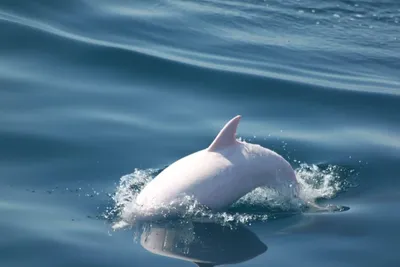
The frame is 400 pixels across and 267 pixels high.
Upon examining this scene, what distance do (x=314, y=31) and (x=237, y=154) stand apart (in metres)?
10.9

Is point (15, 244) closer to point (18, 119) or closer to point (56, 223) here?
point (56, 223)

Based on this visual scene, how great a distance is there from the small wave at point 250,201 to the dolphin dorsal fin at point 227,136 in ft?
2.70

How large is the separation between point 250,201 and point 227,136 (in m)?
1.10

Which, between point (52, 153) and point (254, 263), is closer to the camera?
point (254, 263)

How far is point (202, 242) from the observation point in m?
10.8

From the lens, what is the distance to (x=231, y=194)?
37.1 feet

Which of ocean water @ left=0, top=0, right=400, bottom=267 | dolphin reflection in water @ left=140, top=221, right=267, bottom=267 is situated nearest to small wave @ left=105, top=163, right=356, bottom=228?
ocean water @ left=0, top=0, right=400, bottom=267

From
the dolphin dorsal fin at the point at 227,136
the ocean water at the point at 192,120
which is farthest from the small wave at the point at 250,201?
the dolphin dorsal fin at the point at 227,136

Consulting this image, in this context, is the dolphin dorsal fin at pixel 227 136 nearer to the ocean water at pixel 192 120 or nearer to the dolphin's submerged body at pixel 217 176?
the dolphin's submerged body at pixel 217 176

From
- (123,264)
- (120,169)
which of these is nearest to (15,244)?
(123,264)

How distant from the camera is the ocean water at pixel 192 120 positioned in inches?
429

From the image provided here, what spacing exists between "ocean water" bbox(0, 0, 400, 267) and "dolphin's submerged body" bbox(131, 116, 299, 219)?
0.90 ft

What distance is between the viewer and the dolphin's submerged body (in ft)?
36.5

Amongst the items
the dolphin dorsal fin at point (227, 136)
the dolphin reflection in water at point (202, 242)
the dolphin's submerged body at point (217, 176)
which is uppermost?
A: the dolphin dorsal fin at point (227, 136)
